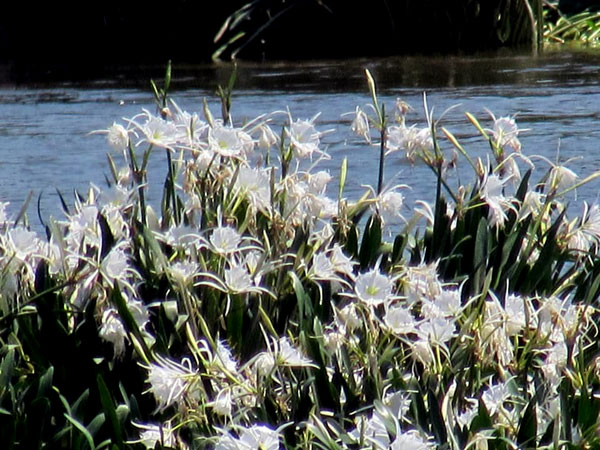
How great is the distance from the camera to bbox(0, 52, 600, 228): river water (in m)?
6.25

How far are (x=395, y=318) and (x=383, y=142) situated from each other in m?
0.56

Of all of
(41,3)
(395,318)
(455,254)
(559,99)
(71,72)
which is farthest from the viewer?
(41,3)

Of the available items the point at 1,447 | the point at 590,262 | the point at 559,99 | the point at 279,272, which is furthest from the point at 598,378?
the point at 559,99

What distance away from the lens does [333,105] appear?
29.2ft

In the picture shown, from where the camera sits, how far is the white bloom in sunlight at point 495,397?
2.17 meters

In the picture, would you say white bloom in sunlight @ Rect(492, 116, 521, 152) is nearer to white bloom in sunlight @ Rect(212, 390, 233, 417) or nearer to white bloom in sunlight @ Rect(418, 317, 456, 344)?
white bloom in sunlight @ Rect(418, 317, 456, 344)

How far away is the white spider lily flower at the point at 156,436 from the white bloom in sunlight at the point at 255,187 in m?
0.58

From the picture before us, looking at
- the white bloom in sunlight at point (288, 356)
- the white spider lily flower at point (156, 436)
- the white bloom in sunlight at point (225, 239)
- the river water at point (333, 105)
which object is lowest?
the river water at point (333, 105)

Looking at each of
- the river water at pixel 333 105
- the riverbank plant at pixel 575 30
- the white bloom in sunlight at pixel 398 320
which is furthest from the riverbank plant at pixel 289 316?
the riverbank plant at pixel 575 30

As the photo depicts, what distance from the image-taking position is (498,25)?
1414 cm

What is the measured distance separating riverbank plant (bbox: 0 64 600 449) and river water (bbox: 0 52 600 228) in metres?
2.20

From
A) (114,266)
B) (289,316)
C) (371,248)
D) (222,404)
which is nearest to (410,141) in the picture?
(371,248)

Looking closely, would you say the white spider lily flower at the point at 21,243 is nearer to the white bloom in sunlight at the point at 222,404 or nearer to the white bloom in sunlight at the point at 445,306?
the white bloom in sunlight at the point at 222,404

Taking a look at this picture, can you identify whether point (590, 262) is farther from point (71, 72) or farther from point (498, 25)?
point (498, 25)
